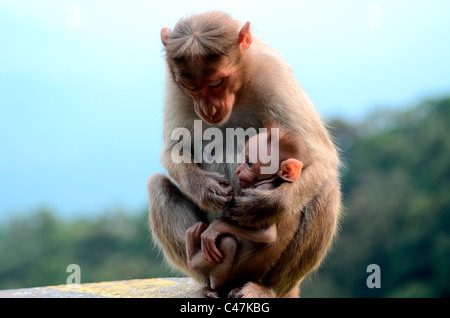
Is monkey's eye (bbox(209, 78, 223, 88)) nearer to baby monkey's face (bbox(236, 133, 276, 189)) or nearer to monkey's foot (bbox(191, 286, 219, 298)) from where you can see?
baby monkey's face (bbox(236, 133, 276, 189))

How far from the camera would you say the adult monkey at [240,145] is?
4879 mm

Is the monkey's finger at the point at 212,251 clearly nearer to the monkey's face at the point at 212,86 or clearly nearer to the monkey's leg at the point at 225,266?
the monkey's leg at the point at 225,266

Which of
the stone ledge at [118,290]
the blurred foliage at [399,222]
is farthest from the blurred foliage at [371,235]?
the stone ledge at [118,290]

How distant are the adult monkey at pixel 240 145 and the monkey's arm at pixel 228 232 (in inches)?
2.8

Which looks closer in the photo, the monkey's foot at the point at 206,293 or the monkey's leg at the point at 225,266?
the monkey's leg at the point at 225,266

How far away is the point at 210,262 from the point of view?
5.12 m

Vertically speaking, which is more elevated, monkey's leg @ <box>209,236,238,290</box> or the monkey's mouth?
the monkey's mouth

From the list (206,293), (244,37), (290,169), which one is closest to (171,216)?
(206,293)

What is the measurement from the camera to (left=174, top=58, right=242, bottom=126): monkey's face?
485 cm

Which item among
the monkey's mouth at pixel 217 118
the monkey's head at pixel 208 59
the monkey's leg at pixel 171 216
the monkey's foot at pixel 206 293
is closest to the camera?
the monkey's head at pixel 208 59

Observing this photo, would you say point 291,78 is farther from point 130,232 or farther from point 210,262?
point 130,232

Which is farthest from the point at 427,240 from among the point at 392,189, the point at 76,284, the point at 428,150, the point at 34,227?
the point at 76,284

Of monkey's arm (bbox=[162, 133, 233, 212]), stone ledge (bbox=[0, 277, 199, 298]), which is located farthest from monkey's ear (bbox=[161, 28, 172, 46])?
stone ledge (bbox=[0, 277, 199, 298])
